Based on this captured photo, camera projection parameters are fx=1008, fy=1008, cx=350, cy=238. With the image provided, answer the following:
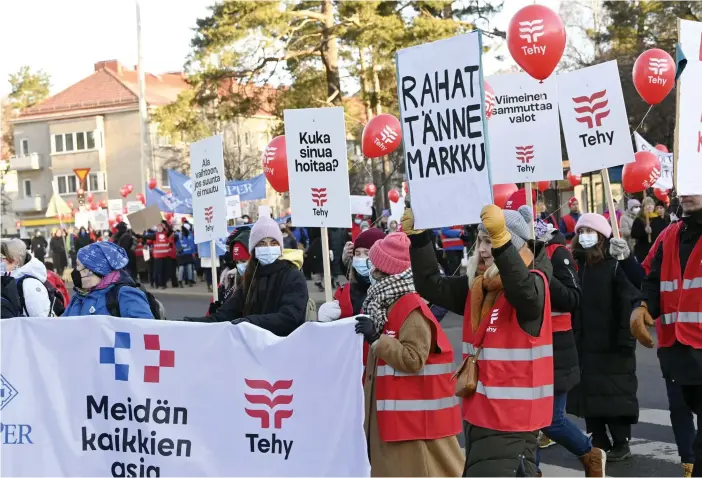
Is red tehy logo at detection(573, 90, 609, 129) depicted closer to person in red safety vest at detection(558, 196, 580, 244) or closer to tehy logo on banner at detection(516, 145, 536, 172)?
tehy logo on banner at detection(516, 145, 536, 172)

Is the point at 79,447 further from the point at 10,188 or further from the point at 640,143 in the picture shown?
the point at 10,188

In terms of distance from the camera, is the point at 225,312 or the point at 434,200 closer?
the point at 434,200

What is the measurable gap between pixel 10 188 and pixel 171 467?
72627 mm

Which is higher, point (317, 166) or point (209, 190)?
point (317, 166)

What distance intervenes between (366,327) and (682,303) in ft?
6.52

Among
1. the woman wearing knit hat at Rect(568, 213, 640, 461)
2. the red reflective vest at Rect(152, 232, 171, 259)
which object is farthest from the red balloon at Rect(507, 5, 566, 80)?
the red reflective vest at Rect(152, 232, 171, 259)

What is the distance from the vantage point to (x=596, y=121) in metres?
9.05

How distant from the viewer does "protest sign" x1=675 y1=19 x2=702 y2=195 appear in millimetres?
5445

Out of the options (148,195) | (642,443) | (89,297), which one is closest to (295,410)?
(89,297)

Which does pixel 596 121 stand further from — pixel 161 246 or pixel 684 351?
pixel 161 246

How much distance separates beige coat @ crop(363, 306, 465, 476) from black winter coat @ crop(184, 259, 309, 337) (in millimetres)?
668

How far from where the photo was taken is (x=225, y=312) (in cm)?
664


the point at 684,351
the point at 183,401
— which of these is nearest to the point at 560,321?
the point at 684,351

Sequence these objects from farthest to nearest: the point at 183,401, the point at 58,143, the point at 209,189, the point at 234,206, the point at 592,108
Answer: the point at 58,143 < the point at 234,206 < the point at 209,189 < the point at 592,108 < the point at 183,401
